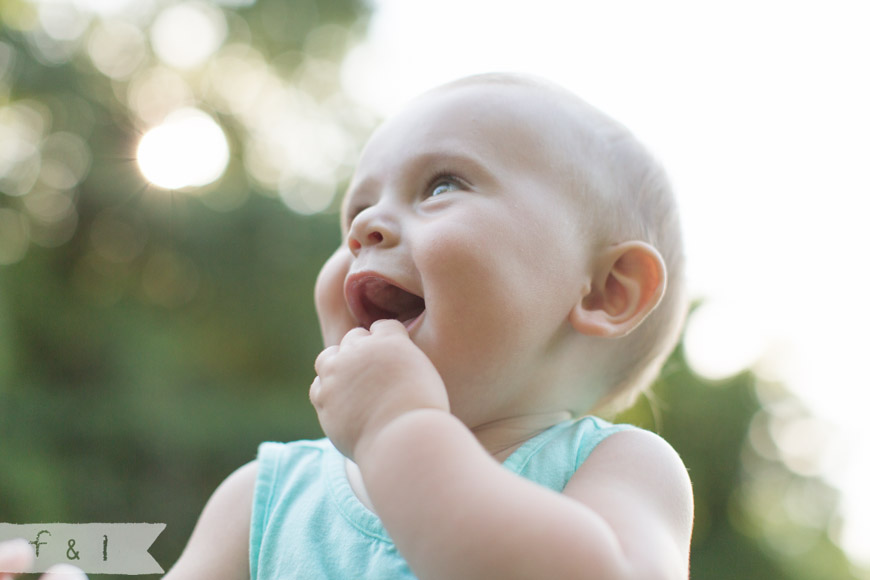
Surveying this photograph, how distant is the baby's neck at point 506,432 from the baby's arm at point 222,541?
0.31 m

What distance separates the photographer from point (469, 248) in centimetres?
76

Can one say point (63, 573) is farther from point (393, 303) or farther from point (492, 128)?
point (492, 128)

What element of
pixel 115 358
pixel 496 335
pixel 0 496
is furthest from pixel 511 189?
pixel 115 358

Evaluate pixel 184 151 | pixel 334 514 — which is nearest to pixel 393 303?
pixel 334 514

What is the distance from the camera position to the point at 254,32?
5.27 metres

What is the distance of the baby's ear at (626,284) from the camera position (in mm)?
874

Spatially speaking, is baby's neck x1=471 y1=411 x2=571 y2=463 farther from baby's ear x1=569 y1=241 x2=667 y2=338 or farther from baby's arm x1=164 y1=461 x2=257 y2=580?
baby's arm x1=164 y1=461 x2=257 y2=580

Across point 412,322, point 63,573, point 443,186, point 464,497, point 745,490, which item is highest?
point 745,490

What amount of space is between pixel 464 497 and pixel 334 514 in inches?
13.2

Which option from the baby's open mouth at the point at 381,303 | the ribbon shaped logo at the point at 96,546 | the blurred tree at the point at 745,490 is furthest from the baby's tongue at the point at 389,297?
the blurred tree at the point at 745,490

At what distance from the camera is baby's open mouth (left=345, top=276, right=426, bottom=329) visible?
2.72 feet

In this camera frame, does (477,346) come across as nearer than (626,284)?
Yes

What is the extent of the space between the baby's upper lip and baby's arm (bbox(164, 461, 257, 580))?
290 millimetres

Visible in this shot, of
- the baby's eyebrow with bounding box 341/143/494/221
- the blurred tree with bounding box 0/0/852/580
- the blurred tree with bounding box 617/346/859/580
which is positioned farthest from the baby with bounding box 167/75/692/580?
the blurred tree with bounding box 617/346/859/580
